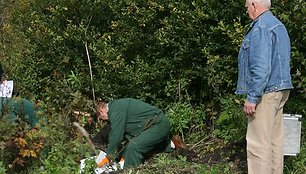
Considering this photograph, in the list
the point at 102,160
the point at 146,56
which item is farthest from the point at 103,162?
the point at 146,56

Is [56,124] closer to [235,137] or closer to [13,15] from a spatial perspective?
[235,137]

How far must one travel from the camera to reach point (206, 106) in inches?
340

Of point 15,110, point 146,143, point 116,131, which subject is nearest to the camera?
point 15,110

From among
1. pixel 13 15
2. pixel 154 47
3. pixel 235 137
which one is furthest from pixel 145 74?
pixel 13 15

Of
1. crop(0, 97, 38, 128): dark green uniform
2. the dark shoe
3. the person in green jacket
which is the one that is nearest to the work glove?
the person in green jacket

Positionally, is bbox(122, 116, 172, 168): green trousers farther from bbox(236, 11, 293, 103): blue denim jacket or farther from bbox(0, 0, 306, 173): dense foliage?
bbox(236, 11, 293, 103): blue denim jacket

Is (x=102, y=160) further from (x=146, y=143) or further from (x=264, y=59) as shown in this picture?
(x=264, y=59)

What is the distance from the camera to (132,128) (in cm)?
760

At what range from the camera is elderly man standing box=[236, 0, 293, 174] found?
18.1 feet

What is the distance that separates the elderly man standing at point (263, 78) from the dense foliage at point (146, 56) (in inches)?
41.0

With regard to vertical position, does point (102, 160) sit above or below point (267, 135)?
below

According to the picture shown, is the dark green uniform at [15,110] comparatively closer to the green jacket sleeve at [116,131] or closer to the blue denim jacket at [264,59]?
the green jacket sleeve at [116,131]

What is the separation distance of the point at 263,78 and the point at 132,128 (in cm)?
249

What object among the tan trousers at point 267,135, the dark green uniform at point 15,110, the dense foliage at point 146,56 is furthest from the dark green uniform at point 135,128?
the tan trousers at point 267,135
